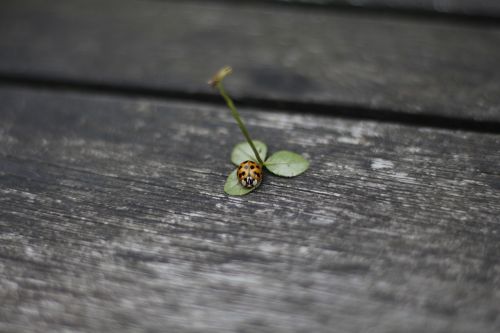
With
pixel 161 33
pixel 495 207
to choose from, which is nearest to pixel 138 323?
pixel 495 207

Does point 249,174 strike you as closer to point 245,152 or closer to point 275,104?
point 245,152

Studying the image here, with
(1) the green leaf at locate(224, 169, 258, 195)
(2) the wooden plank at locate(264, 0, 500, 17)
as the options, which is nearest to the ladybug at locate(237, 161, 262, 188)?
(1) the green leaf at locate(224, 169, 258, 195)

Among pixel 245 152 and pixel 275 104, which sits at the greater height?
pixel 275 104

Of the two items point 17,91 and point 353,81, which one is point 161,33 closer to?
point 17,91

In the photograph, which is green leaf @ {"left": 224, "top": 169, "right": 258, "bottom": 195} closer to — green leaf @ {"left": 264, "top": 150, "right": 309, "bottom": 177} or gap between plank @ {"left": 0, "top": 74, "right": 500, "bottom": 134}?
green leaf @ {"left": 264, "top": 150, "right": 309, "bottom": 177}

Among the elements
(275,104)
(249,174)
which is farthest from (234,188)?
(275,104)

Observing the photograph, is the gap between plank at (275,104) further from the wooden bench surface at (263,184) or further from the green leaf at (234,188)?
the green leaf at (234,188)

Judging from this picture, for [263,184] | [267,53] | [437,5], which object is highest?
[437,5]

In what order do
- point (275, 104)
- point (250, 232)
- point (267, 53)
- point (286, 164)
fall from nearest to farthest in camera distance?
point (250, 232) < point (286, 164) < point (275, 104) < point (267, 53)

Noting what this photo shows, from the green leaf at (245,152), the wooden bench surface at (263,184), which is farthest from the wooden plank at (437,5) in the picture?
the green leaf at (245,152)

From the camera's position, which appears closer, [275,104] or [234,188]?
[234,188]
